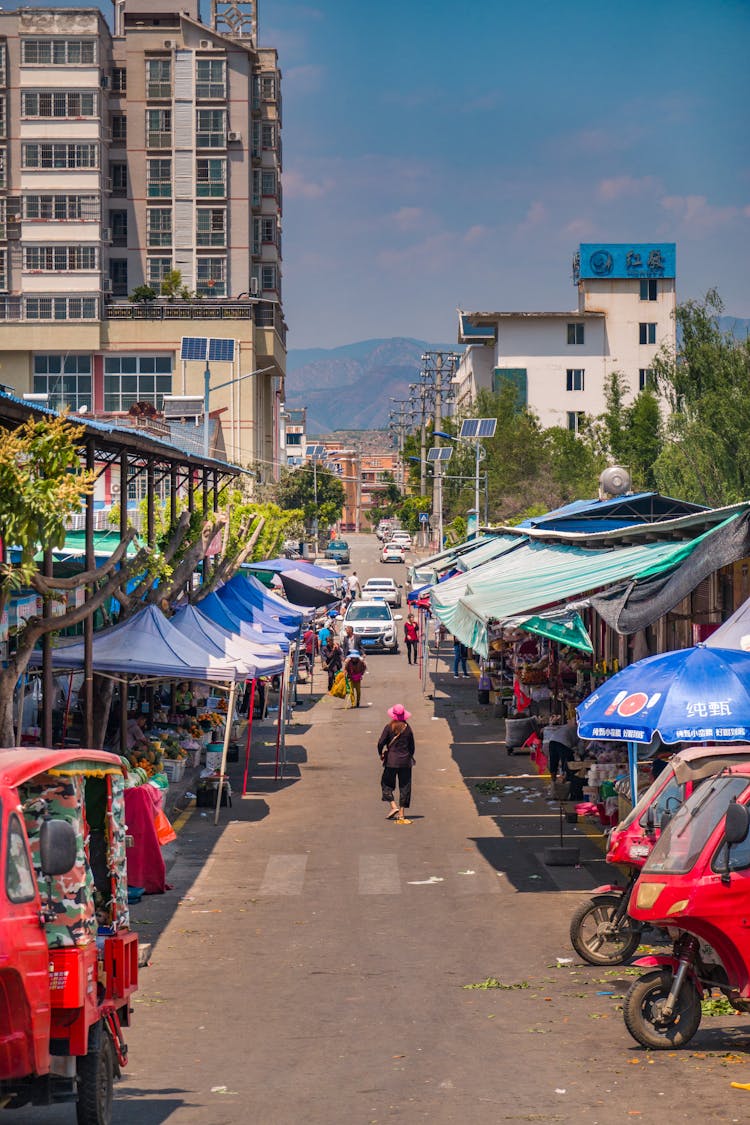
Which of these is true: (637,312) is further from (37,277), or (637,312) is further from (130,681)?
(130,681)

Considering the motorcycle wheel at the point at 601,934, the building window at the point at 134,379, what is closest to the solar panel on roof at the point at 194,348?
the building window at the point at 134,379

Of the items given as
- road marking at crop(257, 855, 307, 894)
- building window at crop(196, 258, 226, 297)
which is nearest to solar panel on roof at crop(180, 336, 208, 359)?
building window at crop(196, 258, 226, 297)

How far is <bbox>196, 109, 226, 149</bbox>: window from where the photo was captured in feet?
289

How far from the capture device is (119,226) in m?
89.6

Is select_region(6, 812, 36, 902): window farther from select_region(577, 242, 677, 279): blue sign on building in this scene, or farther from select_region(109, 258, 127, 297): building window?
select_region(577, 242, 677, 279): blue sign on building

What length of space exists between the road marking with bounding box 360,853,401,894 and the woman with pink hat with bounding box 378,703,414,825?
242cm

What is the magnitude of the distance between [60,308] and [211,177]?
1295cm

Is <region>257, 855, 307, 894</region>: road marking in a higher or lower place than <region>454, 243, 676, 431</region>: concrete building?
lower

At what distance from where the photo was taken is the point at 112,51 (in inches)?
3474

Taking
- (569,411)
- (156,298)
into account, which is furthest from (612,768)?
(569,411)

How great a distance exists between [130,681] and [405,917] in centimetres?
770

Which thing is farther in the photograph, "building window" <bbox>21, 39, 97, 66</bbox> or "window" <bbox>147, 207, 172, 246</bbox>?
"window" <bbox>147, 207, 172, 246</bbox>

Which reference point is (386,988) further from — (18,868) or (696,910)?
(18,868)

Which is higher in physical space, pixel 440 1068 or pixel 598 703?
pixel 598 703
